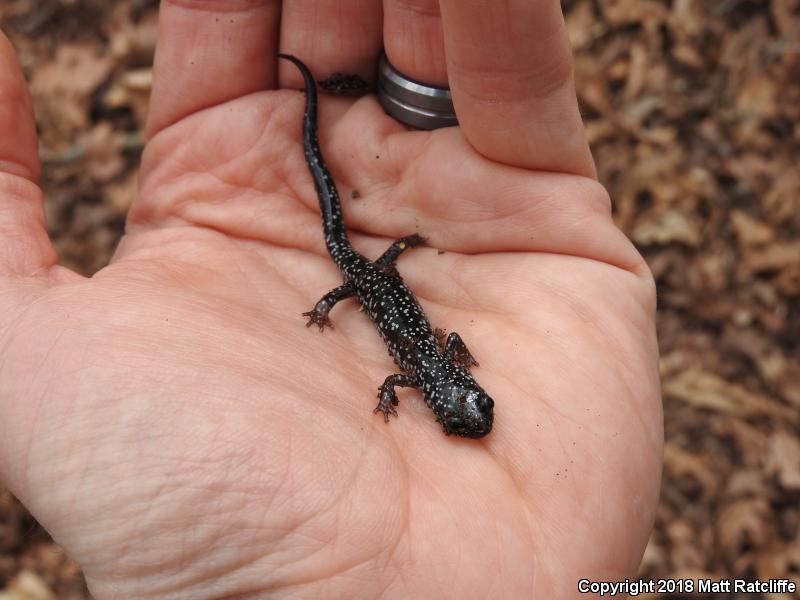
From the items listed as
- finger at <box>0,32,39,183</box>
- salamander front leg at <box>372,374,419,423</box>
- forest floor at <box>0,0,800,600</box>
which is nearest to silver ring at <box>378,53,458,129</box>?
salamander front leg at <box>372,374,419,423</box>

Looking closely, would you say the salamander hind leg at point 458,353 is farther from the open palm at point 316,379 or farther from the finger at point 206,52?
the finger at point 206,52

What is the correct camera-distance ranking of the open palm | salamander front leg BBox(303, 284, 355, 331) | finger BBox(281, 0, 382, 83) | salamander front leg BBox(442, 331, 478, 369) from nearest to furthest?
the open palm → salamander front leg BBox(442, 331, 478, 369) → salamander front leg BBox(303, 284, 355, 331) → finger BBox(281, 0, 382, 83)

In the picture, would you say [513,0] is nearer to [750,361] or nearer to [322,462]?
[322,462]

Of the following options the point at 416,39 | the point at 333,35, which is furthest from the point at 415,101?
the point at 333,35

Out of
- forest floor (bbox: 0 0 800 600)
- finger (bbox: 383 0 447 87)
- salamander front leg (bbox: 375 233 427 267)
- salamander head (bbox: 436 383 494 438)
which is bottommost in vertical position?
forest floor (bbox: 0 0 800 600)

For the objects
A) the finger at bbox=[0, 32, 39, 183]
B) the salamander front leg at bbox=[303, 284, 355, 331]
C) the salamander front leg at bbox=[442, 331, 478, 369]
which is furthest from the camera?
the salamander front leg at bbox=[303, 284, 355, 331]

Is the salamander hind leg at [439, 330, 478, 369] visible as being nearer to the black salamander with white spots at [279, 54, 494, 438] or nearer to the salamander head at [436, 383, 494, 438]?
the black salamander with white spots at [279, 54, 494, 438]

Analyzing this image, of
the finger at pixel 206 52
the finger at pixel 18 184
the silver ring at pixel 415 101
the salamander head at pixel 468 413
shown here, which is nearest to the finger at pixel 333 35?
the finger at pixel 206 52

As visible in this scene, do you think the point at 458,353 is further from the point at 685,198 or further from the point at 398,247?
the point at 685,198

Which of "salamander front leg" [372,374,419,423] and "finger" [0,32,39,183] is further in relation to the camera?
"finger" [0,32,39,183]
